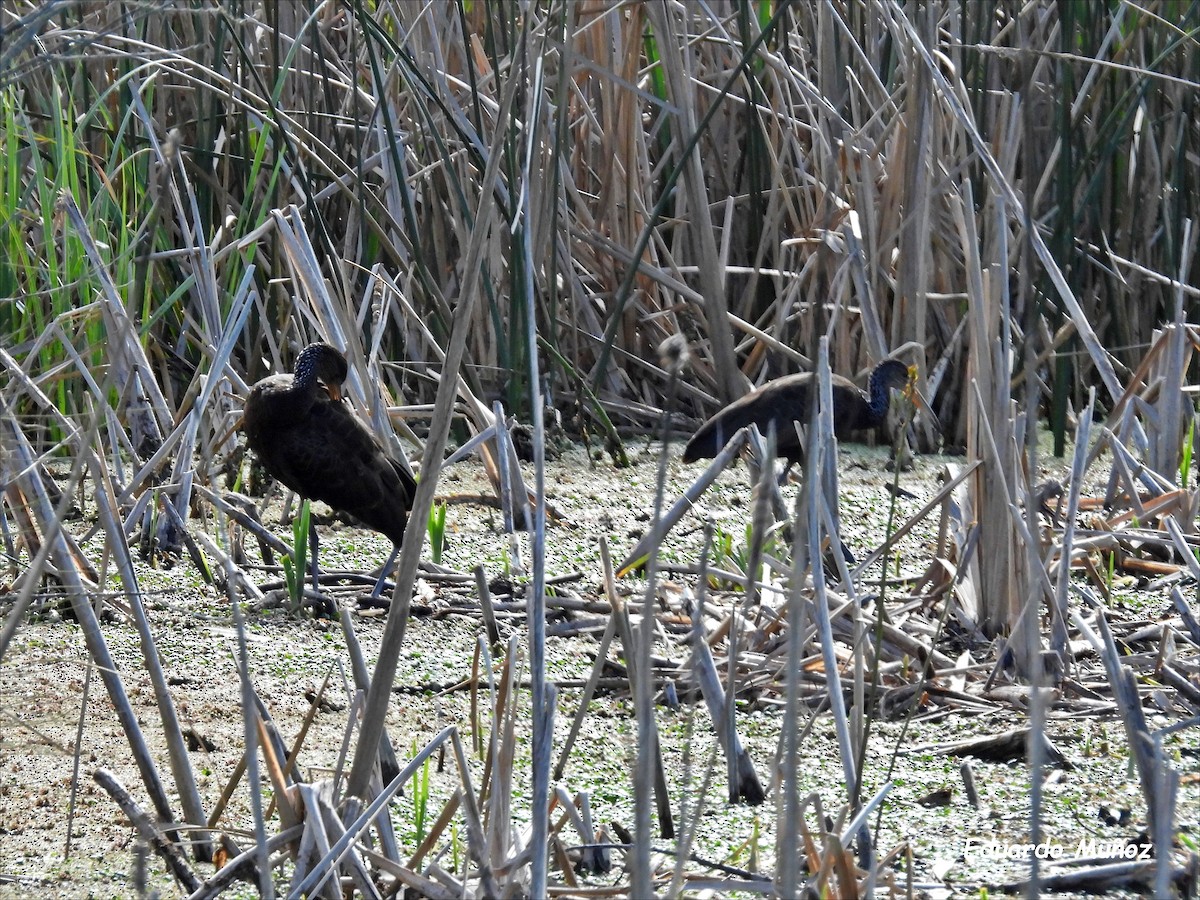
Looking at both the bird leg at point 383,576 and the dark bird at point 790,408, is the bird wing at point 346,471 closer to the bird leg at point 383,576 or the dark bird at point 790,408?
the bird leg at point 383,576

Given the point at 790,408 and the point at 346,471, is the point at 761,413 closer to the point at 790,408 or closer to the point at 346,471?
the point at 790,408

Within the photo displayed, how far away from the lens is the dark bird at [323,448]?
3457 mm

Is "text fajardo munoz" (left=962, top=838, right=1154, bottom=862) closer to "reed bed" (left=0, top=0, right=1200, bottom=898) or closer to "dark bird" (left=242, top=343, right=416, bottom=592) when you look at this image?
"reed bed" (left=0, top=0, right=1200, bottom=898)

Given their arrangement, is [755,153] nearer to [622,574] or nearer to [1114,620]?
[622,574]

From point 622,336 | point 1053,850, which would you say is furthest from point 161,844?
point 622,336

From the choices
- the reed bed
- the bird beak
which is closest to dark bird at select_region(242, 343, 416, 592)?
the reed bed

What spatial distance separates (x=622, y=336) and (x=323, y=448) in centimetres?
168

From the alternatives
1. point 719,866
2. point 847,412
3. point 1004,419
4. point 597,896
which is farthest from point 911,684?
point 847,412

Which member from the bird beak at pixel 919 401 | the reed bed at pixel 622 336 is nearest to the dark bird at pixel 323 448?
the reed bed at pixel 622 336

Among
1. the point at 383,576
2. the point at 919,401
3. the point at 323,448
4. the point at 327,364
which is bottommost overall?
the point at 383,576

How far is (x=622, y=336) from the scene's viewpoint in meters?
4.91

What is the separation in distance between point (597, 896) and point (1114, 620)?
5.30 ft

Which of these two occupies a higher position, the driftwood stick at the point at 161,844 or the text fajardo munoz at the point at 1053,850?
the driftwood stick at the point at 161,844

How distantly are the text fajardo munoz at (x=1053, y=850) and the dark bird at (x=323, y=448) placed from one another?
5.89 feet
